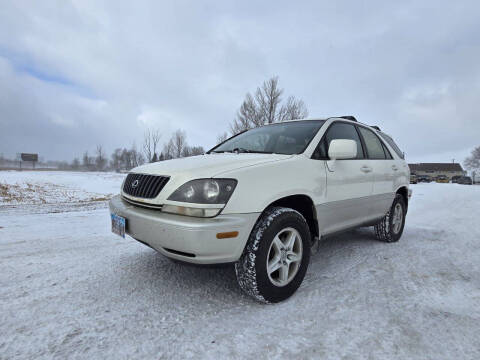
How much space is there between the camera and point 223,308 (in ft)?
6.56

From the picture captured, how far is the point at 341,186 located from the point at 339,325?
1.36 m

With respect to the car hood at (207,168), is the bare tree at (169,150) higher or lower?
higher

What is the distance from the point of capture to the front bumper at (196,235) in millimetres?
1755

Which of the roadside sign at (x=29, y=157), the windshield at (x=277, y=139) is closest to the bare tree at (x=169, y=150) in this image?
the roadside sign at (x=29, y=157)

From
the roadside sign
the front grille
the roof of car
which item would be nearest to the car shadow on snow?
the front grille

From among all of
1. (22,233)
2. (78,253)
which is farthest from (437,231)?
(22,233)

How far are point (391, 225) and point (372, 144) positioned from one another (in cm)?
119

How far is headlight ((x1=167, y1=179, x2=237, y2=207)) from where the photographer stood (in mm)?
1855

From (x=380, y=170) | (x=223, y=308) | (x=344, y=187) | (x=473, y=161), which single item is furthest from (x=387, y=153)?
(x=473, y=161)

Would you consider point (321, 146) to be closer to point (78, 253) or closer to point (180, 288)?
point (180, 288)

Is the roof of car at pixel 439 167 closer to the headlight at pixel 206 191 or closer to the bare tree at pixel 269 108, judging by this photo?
the bare tree at pixel 269 108

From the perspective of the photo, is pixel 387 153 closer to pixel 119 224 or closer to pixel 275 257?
pixel 275 257

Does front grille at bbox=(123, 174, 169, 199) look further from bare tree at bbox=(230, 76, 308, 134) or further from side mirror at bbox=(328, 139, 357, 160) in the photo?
bare tree at bbox=(230, 76, 308, 134)

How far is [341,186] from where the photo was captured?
2736 mm
